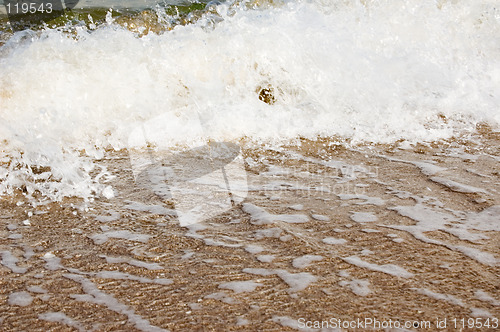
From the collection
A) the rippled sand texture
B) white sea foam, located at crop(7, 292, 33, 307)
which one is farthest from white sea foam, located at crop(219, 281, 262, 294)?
white sea foam, located at crop(7, 292, 33, 307)

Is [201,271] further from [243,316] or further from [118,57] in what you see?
[118,57]

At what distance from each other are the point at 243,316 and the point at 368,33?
12.4 ft

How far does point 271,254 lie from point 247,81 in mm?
2385

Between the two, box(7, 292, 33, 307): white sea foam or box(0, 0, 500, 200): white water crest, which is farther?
box(0, 0, 500, 200): white water crest

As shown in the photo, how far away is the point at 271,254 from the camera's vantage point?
2.36 metres

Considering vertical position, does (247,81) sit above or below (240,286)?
above

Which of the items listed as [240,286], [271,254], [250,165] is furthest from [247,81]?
[240,286]

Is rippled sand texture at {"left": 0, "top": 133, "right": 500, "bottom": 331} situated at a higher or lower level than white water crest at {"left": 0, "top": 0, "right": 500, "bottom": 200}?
lower

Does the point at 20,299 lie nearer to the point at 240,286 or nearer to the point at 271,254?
the point at 240,286

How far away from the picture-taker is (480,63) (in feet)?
→ 16.7

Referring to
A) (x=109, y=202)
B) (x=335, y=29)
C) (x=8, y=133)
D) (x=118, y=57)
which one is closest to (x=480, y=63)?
(x=335, y=29)

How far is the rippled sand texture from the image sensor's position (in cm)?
195

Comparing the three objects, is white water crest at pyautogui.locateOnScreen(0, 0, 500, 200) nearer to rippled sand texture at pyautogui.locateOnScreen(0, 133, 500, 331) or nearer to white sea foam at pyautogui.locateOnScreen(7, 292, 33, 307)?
rippled sand texture at pyautogui.locateOnScreen(0, 133, 500, 331)

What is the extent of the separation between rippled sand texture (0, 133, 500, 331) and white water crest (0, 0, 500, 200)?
0.65m
